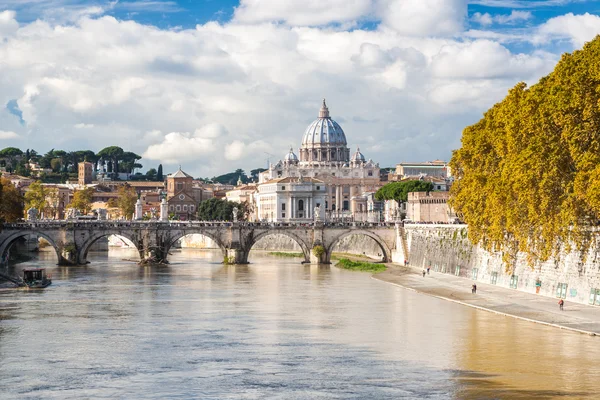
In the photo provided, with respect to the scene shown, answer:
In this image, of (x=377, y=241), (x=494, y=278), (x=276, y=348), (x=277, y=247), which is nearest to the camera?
(x=276, y=348)

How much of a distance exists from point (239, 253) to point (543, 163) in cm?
4424

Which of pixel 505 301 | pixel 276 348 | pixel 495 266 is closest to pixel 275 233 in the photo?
pixel 495 266

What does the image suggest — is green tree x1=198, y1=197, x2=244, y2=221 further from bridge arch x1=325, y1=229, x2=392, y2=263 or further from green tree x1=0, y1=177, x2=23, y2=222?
bridge arch x1=325, y1=229, x2=392, y2=263

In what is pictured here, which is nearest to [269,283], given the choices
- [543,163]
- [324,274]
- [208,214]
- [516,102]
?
[324,274]

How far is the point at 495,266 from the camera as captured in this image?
195 ft

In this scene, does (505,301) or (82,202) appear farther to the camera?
(82,202)

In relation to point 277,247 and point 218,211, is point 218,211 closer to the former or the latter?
point 218,211

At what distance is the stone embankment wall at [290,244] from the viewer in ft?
322

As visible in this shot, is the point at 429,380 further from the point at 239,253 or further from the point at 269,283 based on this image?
the point at 239,253

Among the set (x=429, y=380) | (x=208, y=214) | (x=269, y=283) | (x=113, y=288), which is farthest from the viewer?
(x=208, y=214)

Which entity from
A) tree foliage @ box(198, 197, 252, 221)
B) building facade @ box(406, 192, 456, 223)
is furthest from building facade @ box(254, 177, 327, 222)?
building facade @ box(406, 192, 456, 223)

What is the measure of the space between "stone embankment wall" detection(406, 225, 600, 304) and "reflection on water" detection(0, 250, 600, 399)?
4.07 metres

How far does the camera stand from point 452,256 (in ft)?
227

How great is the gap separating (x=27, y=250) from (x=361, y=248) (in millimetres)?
32315
